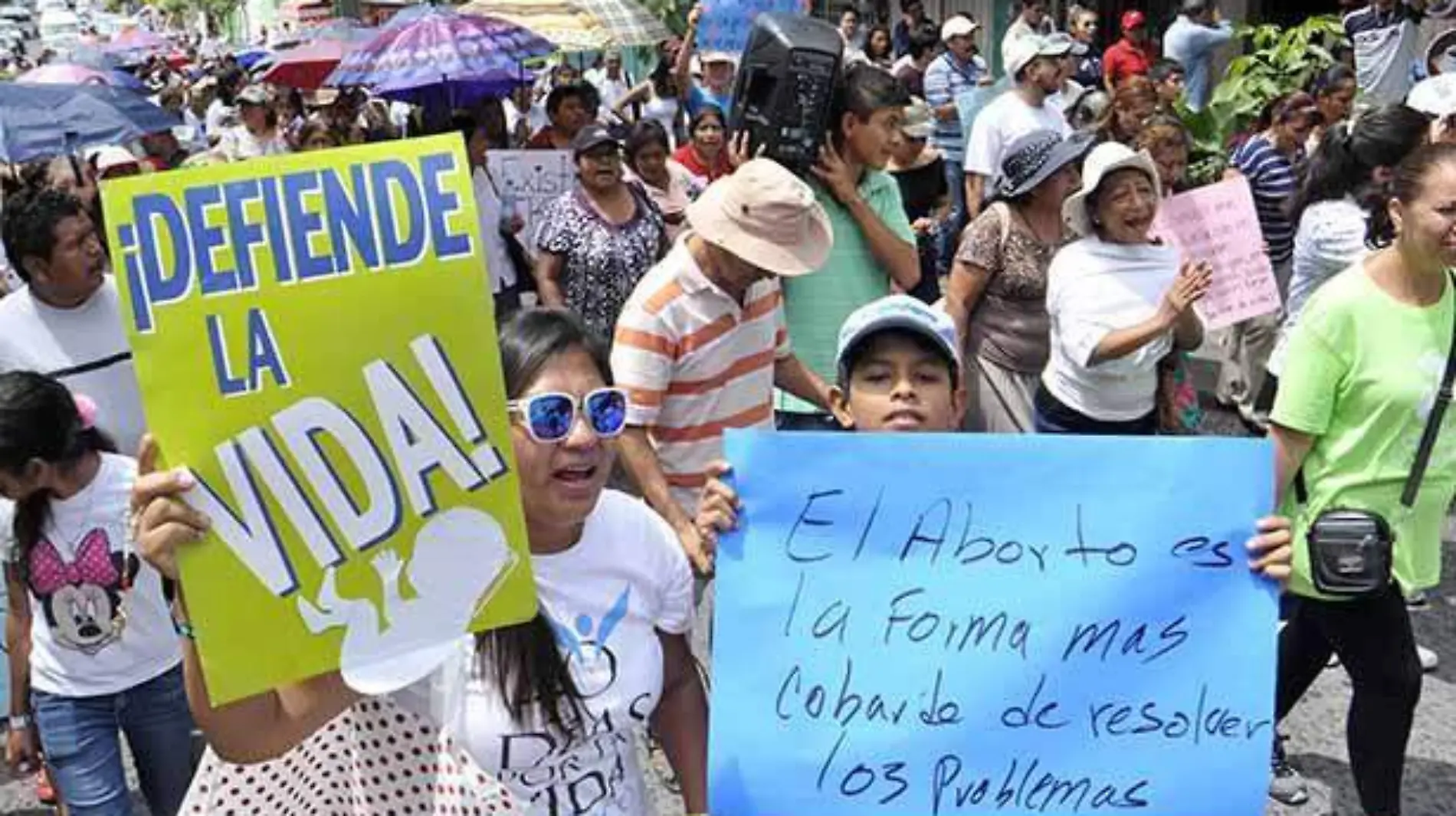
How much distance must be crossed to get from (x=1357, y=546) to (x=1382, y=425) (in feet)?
0.90

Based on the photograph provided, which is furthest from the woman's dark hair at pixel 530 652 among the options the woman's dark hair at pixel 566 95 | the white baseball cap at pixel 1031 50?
the white baseball cap at pixel 1031 50

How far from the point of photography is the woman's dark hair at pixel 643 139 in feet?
21.3

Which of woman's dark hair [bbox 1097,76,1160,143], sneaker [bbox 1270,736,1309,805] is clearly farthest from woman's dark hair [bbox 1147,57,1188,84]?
sneaker [bbox 1270,736,1309,805]

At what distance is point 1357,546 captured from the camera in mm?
2803

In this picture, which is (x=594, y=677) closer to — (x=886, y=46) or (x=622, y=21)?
(x=622, y=21)

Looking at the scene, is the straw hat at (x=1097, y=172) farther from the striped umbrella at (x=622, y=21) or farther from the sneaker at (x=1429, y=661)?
the striped umbrella at (x=622, y=21)

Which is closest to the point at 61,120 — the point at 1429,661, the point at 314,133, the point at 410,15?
the point at 314,133

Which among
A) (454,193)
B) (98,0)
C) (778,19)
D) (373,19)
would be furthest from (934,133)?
(98,0)

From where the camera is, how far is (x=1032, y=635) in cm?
197

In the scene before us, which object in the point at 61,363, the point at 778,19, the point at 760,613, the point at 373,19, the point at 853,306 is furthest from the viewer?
the point at 373,19

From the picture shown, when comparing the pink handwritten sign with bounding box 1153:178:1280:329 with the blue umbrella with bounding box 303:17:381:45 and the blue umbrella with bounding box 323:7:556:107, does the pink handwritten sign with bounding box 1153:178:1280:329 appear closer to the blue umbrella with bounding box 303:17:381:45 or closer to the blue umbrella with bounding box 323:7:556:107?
the blue umbrella with bounding box 323:7:556:107

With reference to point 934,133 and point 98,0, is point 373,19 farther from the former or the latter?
point 98,0

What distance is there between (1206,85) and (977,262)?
30.0 feet

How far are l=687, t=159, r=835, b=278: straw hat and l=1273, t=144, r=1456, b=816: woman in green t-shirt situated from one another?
3.42ft
